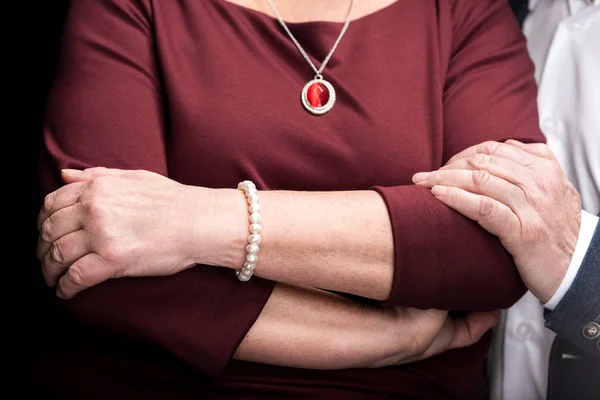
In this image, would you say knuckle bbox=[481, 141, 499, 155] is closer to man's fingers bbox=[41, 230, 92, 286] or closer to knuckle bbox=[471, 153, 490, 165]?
knuckle bbox=[471, 153, 490, 165]

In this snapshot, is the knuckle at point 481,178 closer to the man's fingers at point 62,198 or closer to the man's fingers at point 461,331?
the man's fingers at point 461,331

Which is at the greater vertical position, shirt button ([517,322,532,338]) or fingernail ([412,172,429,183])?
fingernail ([412,172,429,183])

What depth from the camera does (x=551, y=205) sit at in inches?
57.3

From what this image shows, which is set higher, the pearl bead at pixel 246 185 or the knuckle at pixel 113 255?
the pearl bead at pixel 246 185

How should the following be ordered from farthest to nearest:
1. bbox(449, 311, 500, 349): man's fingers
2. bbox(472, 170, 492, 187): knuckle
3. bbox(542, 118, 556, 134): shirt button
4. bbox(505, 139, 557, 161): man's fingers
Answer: bbox(542, 118, 556, 134): shirt button
bbox(449, 311, 500, 349): man's fingers
bbox(505, 139, 557, 161): man's fingers
bbox(472, 170, 492, 187): knuckle

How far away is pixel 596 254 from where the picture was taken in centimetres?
151

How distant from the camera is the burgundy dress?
55.7 inches

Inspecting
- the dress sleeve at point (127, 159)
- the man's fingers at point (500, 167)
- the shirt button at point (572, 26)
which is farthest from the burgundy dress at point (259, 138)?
the shirt button at point (572, 26)

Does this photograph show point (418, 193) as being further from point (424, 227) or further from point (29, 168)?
point (29, 168)

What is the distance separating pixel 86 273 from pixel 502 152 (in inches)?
31.6

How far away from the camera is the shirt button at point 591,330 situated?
155 cm

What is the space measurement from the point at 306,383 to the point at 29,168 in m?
1.01

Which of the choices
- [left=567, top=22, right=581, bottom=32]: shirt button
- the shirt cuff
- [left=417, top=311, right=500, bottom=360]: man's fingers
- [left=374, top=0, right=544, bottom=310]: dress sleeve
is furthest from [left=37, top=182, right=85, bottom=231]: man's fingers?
[left=567, top=22, right=581, bottom=32]: shirt button

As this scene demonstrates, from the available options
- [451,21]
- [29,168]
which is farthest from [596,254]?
[29,168]
